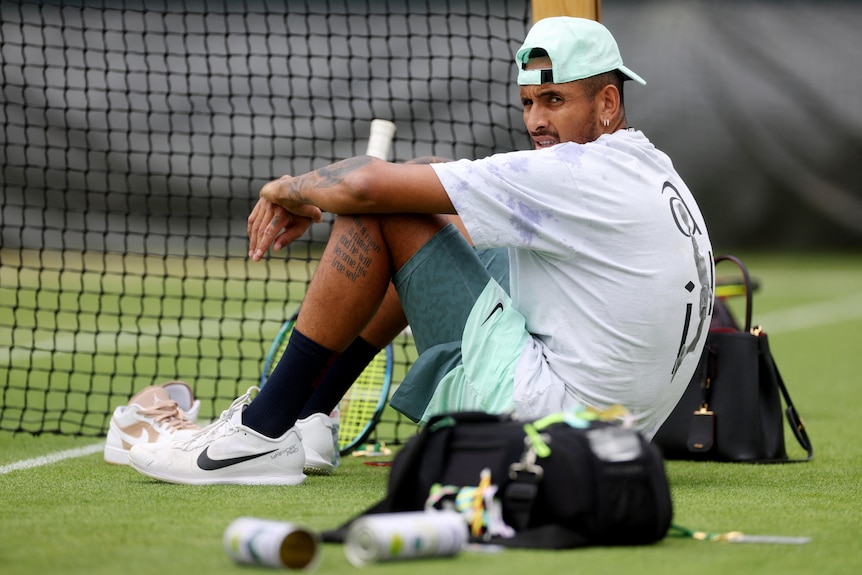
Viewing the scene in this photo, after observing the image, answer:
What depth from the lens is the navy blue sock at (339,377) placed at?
12.9ft

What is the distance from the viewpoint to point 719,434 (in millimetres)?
4340

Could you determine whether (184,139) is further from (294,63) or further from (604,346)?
(604,346)

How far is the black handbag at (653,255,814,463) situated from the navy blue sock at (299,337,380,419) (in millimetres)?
1131

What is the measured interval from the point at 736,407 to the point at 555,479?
181 cm

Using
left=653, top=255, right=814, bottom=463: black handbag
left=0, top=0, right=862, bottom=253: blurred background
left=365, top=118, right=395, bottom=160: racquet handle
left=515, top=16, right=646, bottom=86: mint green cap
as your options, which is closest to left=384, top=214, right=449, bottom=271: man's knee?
left=515, top=16, right=646, bottom=86: mint green cap

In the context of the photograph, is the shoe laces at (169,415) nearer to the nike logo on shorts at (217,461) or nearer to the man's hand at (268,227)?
the nike logo on shorts at (217,461)

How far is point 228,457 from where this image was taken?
3.57 metres

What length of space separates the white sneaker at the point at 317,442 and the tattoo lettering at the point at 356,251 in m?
0.68

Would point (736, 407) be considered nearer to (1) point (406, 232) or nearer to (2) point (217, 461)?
(1) point (406, 232)

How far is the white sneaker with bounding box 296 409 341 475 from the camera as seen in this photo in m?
3.92

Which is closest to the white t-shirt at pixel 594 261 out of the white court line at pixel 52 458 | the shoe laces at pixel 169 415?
the shoe laces at pixel 169 415

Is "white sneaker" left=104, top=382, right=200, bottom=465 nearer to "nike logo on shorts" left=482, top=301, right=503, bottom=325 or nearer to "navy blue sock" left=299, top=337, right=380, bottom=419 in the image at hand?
"navy blue sock" left=299, top=337, right=380, bottom=419

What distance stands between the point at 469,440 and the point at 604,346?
665 mm

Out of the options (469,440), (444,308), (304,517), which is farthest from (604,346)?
(304,517)
